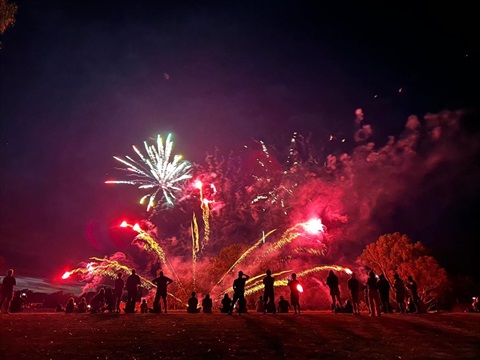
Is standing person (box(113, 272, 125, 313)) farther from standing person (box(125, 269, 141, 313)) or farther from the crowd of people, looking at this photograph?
standing person (box(125, 269, 141, 313))

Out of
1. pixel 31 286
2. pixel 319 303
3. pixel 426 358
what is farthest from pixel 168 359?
pixel 31 286

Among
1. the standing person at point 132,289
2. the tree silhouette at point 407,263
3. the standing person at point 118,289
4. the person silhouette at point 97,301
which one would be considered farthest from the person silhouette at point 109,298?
the tree silhouette at point 407,263

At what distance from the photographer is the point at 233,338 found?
465 inches

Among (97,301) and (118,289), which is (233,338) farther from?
(97,301)

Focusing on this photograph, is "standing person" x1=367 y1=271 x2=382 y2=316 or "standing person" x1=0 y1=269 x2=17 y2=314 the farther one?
"standing person" x1=0 y1=269 x2=17 y2=314

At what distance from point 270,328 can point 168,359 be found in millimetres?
4618

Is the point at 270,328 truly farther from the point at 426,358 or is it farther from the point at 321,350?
the point at 426,358

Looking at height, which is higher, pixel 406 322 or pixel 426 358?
pixel 406 322

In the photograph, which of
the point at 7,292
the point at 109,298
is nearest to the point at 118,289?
the point at 109,298

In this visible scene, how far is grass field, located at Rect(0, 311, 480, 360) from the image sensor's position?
10320 millimetres

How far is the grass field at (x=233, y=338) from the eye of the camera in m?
10.3

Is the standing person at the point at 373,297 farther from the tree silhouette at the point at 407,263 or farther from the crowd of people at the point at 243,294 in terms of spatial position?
the tree silhouette at the point at 407,263

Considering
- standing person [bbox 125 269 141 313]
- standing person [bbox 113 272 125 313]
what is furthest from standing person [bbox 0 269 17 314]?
standing person [bbox 125 269 141 313]

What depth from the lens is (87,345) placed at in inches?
428
